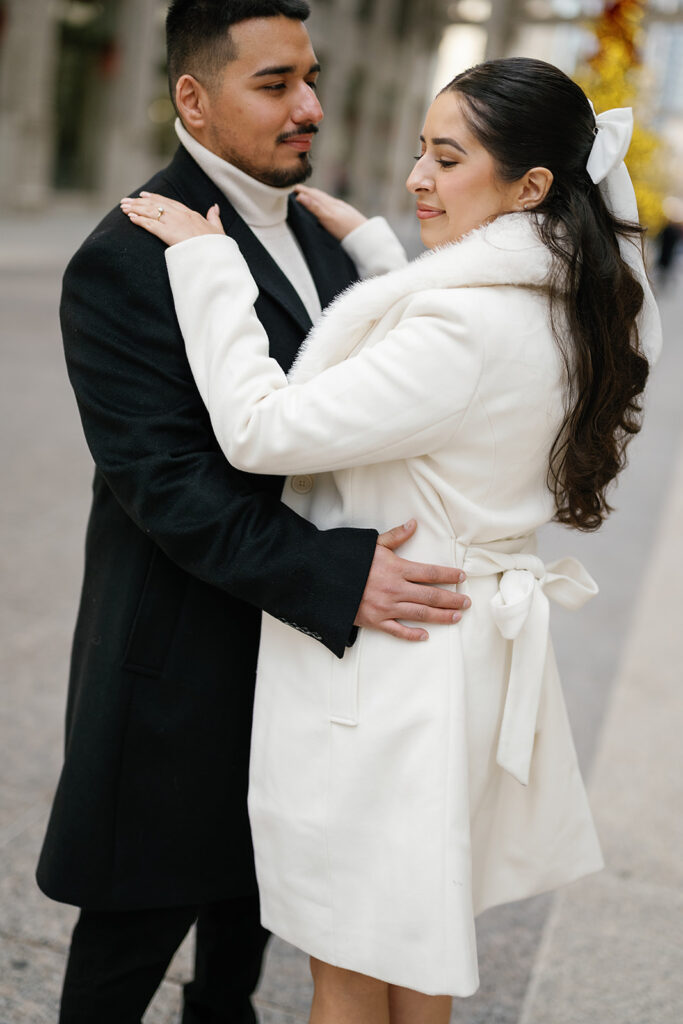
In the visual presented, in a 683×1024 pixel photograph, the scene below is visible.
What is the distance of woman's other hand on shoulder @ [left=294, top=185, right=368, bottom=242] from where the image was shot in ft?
8.46

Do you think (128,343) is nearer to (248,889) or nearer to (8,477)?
(248,889)

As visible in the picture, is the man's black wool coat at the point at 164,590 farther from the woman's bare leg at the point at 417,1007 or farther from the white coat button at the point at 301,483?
the woman's bare leg at the point at 417,1007

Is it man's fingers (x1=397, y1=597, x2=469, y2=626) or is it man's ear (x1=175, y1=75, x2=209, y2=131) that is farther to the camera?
man's ear (x1=175, y1=75, x2=209, y2=131)

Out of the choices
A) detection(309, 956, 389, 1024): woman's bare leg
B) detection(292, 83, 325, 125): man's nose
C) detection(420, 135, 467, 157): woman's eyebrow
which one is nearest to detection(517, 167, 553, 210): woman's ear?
detection(420, 135, 467, 157): woman's eyebrow

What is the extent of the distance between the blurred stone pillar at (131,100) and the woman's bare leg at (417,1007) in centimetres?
2473

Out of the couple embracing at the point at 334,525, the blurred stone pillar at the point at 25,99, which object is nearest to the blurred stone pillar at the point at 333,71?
the blurred stone pillar at the point at 25,99

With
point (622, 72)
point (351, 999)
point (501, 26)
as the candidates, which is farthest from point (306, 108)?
point (501, 26)

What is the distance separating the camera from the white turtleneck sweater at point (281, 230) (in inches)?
84.2

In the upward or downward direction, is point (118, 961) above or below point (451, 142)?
below

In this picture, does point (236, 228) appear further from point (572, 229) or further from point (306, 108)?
point (572, 229)

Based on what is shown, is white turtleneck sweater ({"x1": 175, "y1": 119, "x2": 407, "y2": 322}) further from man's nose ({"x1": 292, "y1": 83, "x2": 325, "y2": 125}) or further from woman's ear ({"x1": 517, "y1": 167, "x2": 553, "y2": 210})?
woman's ear ({"x1": 517, "y1": 167, "x2": 553, "y2": 210})

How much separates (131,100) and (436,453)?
25.2 m

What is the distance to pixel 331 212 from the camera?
2.60 metres

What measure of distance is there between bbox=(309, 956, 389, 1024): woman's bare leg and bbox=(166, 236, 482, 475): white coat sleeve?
0.91 m
